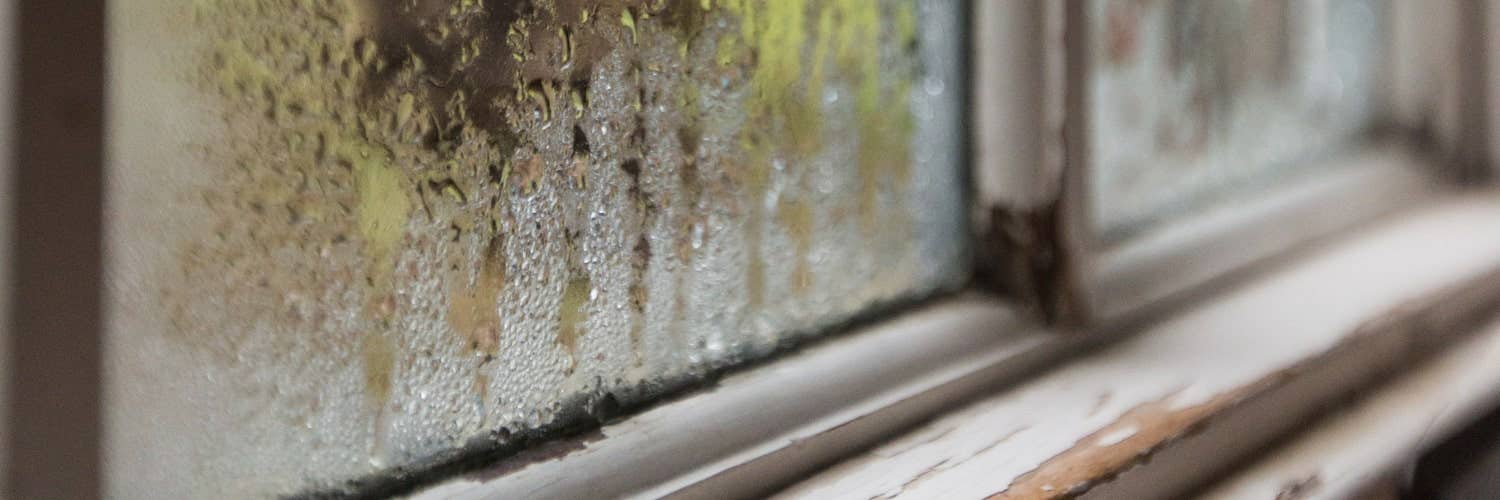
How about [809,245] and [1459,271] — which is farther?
[1459,271]

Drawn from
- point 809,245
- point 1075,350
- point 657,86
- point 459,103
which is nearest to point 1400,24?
point 1075,350

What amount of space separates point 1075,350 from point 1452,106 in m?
0.70

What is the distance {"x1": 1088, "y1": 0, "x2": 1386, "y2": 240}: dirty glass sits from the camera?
34.1 inches

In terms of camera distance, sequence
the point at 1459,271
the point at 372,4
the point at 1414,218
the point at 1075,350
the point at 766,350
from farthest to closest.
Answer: the point at 1414,218 < the point at 1459,271 < the point at 1075,350 < the point at 766,350 < the point at 372,4

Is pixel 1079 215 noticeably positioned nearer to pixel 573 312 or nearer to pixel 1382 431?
pixel 1382 431

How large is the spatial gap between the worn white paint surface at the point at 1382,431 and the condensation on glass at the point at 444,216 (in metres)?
0.26

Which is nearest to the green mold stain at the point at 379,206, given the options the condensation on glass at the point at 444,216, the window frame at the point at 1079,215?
the condensation on glass at the point at 444,216

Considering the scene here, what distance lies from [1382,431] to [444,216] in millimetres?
565

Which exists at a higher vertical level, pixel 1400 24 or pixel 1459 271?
pixel 1400 24

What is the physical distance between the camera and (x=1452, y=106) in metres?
1.15

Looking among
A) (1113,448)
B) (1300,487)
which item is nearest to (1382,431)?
(1300,487)

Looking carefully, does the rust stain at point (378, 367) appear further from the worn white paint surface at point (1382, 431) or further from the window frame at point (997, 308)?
the worn white paint surface at point (1382, 431)

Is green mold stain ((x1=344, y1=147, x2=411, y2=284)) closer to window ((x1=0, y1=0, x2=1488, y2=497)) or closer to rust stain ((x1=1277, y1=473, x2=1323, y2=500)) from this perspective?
window ((x1=0, y1=0, x2=1488, y2=497))

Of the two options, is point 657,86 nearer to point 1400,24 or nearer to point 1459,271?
point 1459,271
